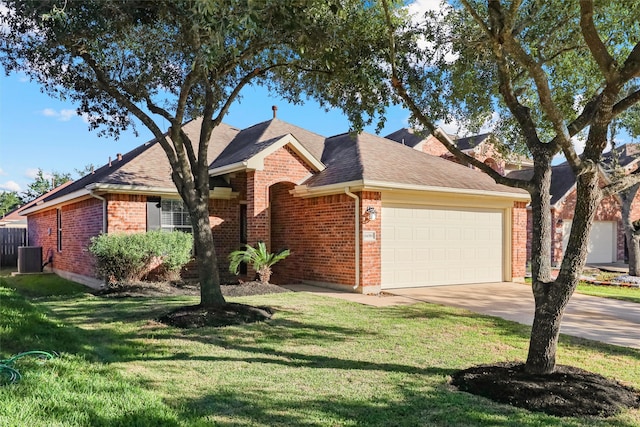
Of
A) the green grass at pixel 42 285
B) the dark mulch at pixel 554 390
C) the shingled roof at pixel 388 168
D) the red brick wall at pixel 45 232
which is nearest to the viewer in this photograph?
the dark mulch at pixel 554 390

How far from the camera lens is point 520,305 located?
11.1 m

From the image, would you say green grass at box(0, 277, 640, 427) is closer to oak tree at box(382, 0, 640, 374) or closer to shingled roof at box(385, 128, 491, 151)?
oak tree at box(382, 0, 640, 374)

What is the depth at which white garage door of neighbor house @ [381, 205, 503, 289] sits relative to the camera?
13609 millimetres

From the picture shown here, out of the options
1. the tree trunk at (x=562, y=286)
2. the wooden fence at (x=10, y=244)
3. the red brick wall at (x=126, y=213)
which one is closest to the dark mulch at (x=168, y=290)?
the red brick wall at (x=126, y=213)

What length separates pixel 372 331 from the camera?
808 centimetres

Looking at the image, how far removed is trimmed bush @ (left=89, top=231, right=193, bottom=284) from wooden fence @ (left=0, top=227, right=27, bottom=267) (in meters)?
16.6

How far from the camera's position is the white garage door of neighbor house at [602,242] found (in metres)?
25.9

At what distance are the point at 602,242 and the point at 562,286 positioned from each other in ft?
80.4

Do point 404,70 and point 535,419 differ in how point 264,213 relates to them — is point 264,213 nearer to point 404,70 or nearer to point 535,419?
point 404,70

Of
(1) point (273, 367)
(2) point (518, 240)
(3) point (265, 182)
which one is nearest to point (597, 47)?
(1) point (273, 367)

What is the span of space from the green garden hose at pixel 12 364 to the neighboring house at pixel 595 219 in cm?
2265

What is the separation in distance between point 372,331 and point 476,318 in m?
2.51

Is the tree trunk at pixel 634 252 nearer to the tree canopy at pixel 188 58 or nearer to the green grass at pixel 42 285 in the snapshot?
the tree canopy at pixel 188 58

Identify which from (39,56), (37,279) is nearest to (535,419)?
(39,56)
